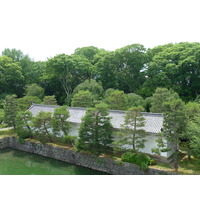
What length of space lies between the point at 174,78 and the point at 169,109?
1572 cm

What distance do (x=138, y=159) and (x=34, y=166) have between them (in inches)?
341

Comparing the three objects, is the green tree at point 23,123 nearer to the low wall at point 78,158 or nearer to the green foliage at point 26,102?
the low wall at point 78,158

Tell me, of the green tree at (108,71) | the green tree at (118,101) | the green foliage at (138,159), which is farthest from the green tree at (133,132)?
the green tree at (108,71)

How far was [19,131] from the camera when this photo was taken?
729 inches

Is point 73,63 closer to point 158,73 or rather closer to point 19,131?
point 158,73

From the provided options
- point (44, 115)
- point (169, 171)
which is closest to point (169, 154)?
point (169, 171)

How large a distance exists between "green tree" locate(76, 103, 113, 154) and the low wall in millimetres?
903

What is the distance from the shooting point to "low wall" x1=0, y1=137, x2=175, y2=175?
41.3ft

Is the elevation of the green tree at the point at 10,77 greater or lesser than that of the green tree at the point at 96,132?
greater

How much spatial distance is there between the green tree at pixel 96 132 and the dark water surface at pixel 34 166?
180 centimetres

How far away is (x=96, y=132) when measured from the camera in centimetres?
1395

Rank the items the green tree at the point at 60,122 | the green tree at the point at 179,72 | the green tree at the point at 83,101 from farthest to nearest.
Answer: the green tree at the point at 179,72 < the green tree at the point at 83,101 < the green tree at the point at 60,122

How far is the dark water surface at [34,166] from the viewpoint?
47.0 ft

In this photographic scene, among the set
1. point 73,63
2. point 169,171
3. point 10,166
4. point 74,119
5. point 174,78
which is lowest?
point 10,166
